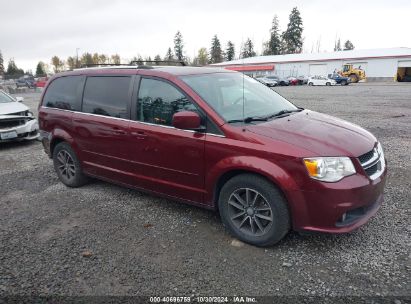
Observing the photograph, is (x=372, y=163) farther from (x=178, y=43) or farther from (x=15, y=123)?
(x=178, y=43)

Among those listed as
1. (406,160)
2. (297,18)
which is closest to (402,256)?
(406,160)

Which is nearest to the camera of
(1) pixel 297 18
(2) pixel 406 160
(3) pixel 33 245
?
(3) pixel 33 245

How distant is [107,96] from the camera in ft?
15.6

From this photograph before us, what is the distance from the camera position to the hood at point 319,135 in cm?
330

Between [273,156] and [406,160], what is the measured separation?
4490mm

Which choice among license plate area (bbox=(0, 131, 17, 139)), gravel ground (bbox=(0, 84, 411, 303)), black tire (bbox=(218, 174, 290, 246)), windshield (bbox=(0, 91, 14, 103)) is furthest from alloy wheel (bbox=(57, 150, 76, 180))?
windshield (bbox=(0, 91, 14, 103))

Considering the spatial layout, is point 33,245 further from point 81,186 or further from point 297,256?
point 297,256

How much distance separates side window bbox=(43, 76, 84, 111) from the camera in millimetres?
5242

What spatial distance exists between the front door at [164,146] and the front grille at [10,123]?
565 centimetres

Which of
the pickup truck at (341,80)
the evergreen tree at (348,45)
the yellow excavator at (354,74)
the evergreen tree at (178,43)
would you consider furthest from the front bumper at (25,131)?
the evergreen tree at (348,45)

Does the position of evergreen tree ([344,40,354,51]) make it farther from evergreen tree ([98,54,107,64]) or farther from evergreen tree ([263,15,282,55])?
evergreen tree ([98,54,107,64])

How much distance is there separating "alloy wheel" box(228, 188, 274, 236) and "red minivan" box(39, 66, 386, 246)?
0.01 meters

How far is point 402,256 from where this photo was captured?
11.0ft

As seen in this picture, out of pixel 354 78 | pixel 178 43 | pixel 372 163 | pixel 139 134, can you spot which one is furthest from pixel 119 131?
pixel 178 43
